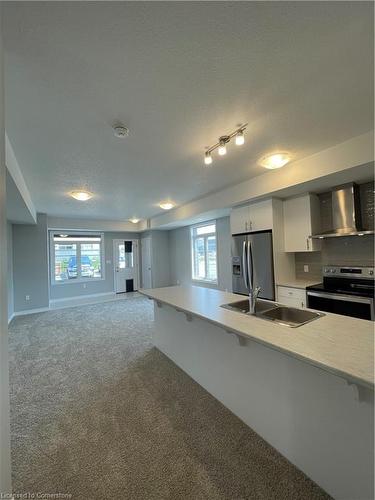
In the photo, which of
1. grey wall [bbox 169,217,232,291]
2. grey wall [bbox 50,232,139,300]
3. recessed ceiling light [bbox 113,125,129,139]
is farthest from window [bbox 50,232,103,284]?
recessed ceiling light [bbox 113,125,129,139]

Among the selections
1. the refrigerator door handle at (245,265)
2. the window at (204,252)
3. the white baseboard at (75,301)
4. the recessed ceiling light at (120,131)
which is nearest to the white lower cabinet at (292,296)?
the refrigerator door handle at (245,265)

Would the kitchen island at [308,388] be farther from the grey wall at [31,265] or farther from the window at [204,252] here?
the grey wall at [31,265]

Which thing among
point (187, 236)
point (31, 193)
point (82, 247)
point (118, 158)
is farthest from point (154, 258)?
point (118, 158)

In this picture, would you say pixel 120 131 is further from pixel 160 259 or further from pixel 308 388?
pixel 160 259

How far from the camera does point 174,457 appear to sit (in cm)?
151

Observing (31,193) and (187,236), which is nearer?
(31,193)

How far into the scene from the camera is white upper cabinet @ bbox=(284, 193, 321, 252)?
331 cm

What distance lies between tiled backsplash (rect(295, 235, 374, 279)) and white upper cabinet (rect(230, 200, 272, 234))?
94 centimetres

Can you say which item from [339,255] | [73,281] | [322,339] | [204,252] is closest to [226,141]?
[322,339]

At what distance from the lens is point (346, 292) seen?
9.02 ft

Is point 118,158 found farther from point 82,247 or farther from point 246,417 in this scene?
point 82,247

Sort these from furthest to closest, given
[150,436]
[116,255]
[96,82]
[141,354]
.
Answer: [116,255]
[141,354]
[150,436]
[96,82]

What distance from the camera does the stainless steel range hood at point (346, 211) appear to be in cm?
289

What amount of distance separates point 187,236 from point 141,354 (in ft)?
14.8
